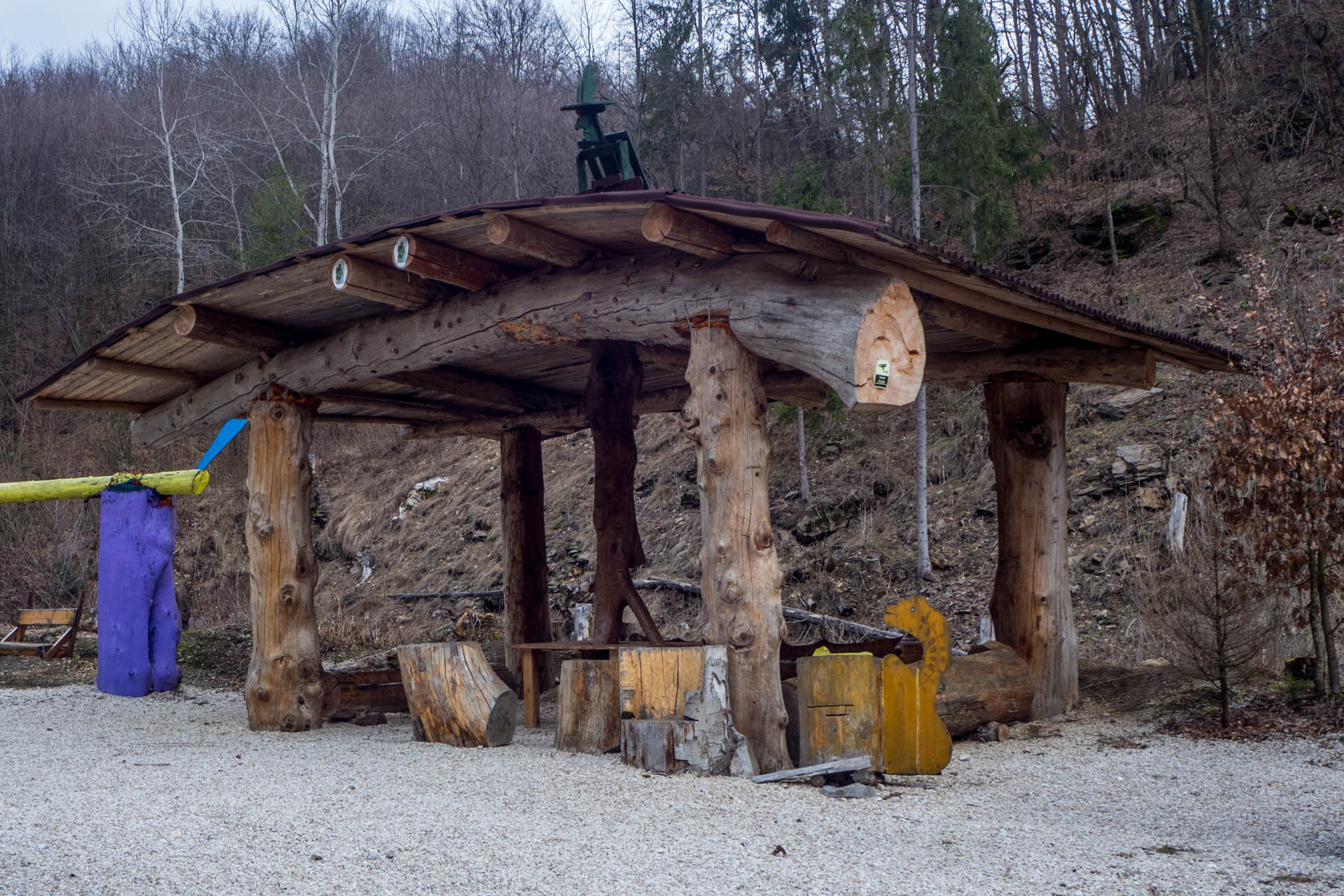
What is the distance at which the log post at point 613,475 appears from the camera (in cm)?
784

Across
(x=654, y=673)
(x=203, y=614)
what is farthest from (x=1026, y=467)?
(x=203, y=614)

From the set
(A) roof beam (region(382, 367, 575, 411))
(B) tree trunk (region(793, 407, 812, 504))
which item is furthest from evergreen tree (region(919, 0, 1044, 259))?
(A) roof beam (region(382, 367, 575, 411))

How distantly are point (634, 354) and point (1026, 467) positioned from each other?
2.97m

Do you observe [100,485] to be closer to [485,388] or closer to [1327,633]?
[485,388]

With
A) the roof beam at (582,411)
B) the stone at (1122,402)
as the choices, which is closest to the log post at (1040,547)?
the roof beam at (582,411)

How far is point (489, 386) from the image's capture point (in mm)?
9164

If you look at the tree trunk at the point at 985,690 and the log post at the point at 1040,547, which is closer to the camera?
the tree trunk at the point at 985,690

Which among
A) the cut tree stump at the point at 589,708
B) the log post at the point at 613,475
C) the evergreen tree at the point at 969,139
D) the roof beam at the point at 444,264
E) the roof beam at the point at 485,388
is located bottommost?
the cut tree stump at the point at 589,708

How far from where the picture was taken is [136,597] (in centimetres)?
A: 973

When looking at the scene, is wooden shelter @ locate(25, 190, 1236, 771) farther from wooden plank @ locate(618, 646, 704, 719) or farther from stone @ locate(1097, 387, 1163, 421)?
stone @ locate(1097, 387, 1163, 421)

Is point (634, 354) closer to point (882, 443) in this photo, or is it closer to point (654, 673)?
point (654, 673)

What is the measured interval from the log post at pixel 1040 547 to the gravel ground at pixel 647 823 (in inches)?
32.8

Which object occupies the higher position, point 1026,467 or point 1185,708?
point 1026,467

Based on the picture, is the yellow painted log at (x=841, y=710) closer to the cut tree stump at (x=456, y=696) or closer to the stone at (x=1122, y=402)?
the cut tree stump at (x=456, y=696)
